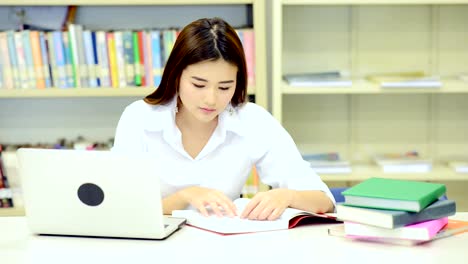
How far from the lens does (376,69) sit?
3.34 m

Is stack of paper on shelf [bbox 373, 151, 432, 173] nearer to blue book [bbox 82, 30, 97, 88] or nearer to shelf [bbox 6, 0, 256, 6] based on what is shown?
shelf [bbox 6, 0, 256, 6]

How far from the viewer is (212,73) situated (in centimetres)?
193

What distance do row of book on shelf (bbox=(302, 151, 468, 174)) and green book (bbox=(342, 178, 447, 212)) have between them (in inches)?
56.6

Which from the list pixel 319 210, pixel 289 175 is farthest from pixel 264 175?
pixel 319 210

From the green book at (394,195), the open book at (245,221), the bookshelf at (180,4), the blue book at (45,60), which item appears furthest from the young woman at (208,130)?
the blue book at (45,60)

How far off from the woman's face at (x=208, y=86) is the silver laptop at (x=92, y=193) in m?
0.39

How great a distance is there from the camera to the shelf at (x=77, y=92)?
306 cm

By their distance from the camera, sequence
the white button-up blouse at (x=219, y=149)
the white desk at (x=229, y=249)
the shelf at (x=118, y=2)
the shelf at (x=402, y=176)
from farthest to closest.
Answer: the shelf at (x=402, y=176) < the shelf at (x=118, y=2) < the white button-up blouse at (x=219, y=149) < the white desk at (x=229, y=249)

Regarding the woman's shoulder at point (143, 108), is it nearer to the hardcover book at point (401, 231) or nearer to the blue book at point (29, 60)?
the hardcover book at point (401, 231)

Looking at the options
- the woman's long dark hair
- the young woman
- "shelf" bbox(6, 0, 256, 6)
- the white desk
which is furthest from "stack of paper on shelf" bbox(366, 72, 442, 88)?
the white desk

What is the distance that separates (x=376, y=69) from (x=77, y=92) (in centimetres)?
137

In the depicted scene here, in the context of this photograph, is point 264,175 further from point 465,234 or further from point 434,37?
point 434,37

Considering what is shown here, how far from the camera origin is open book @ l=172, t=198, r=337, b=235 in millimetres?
1675

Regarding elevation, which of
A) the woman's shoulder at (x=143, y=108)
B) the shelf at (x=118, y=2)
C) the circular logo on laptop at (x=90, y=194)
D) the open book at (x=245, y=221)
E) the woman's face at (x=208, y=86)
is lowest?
the open book at (x=245, y=221)
